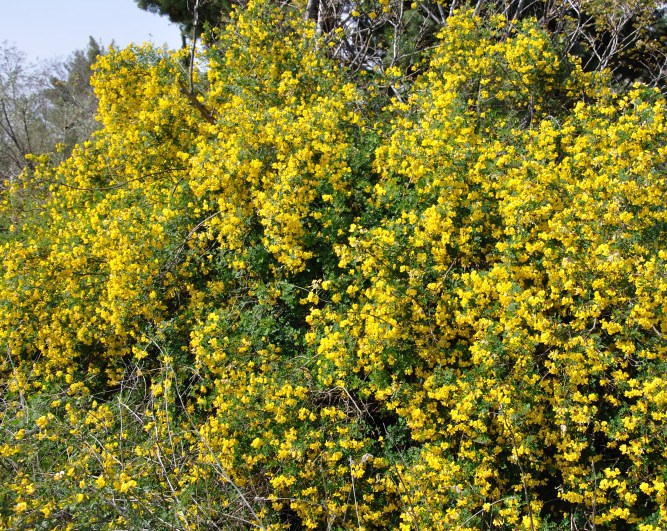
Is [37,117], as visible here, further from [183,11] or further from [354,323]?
[354,323]

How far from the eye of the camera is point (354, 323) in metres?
3.64

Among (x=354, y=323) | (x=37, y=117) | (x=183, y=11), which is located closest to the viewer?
(x=354, y=323)

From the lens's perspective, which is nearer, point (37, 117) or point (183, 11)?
point (183, 11)

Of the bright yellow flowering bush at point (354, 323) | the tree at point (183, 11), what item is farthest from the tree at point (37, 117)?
the bright yellow flowering bush at point (354, 323)

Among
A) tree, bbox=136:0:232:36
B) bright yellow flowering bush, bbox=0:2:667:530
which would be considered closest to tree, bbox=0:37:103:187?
tree, bbox=136:0:232:36

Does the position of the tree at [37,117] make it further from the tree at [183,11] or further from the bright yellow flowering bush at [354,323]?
the bright yellow flowering bush at [354,323]

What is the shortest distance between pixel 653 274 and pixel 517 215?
820mm

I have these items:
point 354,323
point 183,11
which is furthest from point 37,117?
point 354,323

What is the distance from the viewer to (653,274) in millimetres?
3078

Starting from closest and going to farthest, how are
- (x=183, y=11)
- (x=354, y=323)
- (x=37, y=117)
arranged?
1. (x=354, y=323)
2. (x=183, y=11)
3. (x=37, y=117)

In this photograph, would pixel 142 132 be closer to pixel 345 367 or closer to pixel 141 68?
pixel 141 68

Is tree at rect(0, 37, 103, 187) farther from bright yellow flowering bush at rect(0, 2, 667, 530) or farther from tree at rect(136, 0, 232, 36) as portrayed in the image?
bright yellow flowering bush at rect(0, 2, 667, 530)

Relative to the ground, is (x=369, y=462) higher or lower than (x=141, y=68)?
lower

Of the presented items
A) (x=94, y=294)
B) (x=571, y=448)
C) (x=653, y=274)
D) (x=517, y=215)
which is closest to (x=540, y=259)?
(x=517, y=215)
